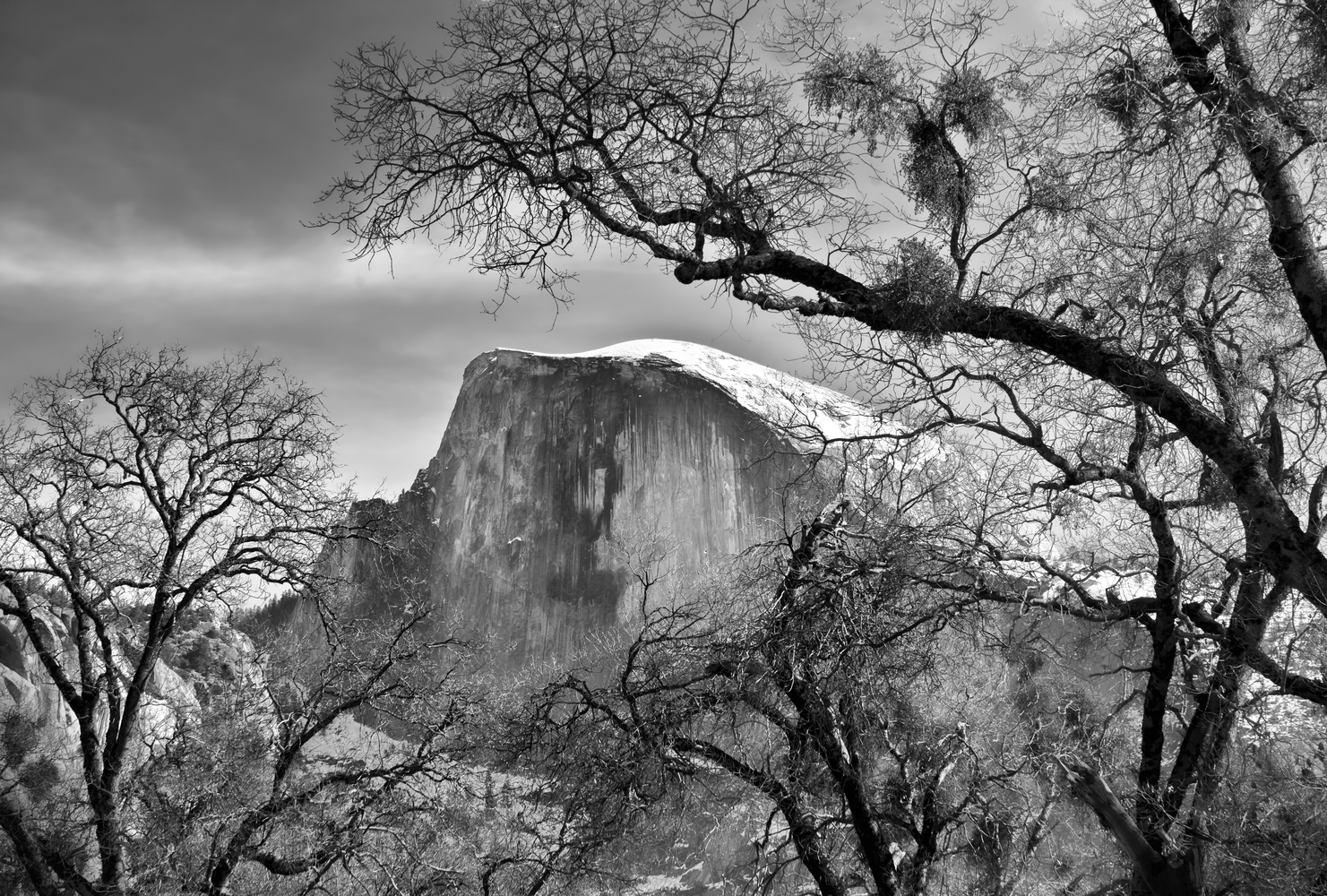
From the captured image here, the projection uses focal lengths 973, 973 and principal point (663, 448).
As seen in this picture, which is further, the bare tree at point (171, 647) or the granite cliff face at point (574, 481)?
the granite cliff face at point (574, 481)

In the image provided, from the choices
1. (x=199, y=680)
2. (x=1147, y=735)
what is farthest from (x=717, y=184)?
(x=199, y=680)

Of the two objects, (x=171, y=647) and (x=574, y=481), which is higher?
(x=574, y=481)

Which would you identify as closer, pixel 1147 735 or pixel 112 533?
pixel 1147 735

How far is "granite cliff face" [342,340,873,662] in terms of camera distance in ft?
205

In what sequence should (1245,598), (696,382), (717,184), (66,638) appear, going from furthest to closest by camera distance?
1. (696,382)
2. (66,638)
3. (1245,598)
4. (717,184)

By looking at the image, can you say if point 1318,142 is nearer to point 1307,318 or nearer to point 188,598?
point 1307,318

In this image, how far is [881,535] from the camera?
8703 mm

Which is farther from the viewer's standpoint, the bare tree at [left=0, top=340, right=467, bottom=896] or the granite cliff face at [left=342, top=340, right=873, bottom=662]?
the granite cliff face at [left=342, top=340, right=873, bottom=662]

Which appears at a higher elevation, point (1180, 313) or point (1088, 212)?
point (1088, 212)

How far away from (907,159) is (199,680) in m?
18.4

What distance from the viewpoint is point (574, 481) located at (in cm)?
6712

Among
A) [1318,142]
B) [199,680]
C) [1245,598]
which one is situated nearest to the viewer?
[1318,142]

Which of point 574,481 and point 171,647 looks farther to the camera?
point 574,481

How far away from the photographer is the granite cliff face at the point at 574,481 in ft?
205
